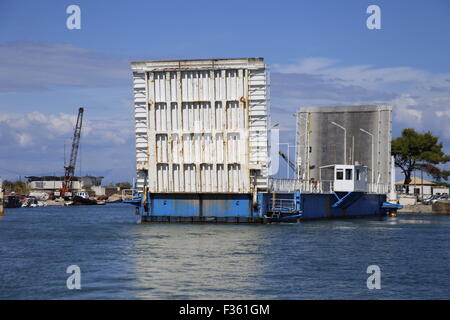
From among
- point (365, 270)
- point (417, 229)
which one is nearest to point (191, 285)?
point (365, 270)

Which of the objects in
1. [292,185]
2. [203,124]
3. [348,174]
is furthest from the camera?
[348,174]

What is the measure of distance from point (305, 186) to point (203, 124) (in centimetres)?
1499

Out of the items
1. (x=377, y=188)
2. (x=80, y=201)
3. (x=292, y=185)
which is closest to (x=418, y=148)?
(x=377, y=188)

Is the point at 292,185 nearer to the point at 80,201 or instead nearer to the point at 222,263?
the point at 222,263

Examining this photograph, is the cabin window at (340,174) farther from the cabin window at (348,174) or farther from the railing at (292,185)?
the railing at (292,185)

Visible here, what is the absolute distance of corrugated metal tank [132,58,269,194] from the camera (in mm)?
41375

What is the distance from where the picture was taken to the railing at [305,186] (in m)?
46.2

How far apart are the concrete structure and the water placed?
21.1 meters

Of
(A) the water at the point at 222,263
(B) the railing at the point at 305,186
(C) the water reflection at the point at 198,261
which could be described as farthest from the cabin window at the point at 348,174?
(C) the water reflection at the point at 198,261

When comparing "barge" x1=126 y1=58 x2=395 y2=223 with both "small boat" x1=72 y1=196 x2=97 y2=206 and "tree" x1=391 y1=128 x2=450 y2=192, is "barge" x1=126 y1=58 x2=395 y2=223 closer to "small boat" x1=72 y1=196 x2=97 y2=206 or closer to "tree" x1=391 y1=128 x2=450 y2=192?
"tree" x1=391 y1=128 x2=450 y2=192

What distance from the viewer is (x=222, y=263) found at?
85.9ft

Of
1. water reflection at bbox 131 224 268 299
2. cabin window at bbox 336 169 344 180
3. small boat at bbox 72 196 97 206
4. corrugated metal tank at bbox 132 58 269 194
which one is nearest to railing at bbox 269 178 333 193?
cabin window at bbox 336 169 344 180
